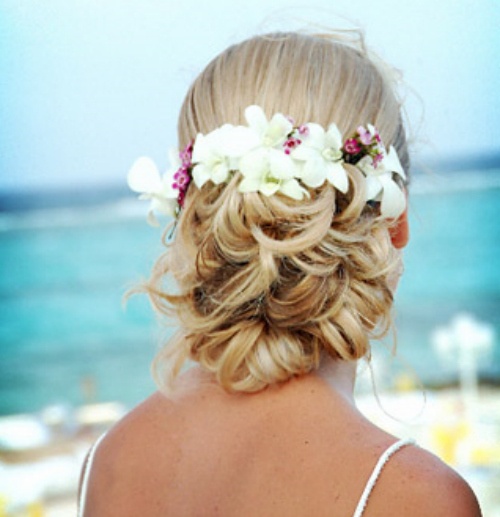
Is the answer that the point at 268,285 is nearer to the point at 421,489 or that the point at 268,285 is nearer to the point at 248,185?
the point at 248,185

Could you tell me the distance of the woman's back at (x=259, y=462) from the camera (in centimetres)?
106

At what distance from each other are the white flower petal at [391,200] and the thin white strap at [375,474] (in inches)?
12.8

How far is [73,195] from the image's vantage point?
17344 millimetres

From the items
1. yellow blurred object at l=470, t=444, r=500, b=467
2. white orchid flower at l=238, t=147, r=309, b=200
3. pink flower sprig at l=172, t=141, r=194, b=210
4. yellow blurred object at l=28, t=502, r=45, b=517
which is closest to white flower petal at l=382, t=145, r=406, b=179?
white orchid flower at l=238, t=147, r=309, b=200

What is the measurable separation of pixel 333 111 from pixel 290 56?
93mm

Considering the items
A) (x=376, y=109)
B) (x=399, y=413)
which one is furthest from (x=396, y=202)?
(x=399, y=413)

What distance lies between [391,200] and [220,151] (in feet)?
0.79

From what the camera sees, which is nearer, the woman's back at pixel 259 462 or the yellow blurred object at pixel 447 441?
the woman's back at pixel 259 462

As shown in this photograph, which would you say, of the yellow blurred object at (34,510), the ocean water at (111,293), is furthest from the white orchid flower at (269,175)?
the ocean water at (111,293)

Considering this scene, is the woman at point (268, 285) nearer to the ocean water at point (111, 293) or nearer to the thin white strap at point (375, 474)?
the thin white strap at point (375, 474)

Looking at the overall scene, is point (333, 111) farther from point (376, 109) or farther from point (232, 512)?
point (232, 512)

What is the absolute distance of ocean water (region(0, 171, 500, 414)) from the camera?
1432cm

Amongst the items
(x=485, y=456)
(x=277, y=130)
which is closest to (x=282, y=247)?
(x=277, y=130)

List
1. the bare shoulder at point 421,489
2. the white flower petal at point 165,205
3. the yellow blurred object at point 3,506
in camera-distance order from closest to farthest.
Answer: the bare shoulder at point 421,489, the white flower petal at point 165,205, the yellow blurred object at point 3,506
